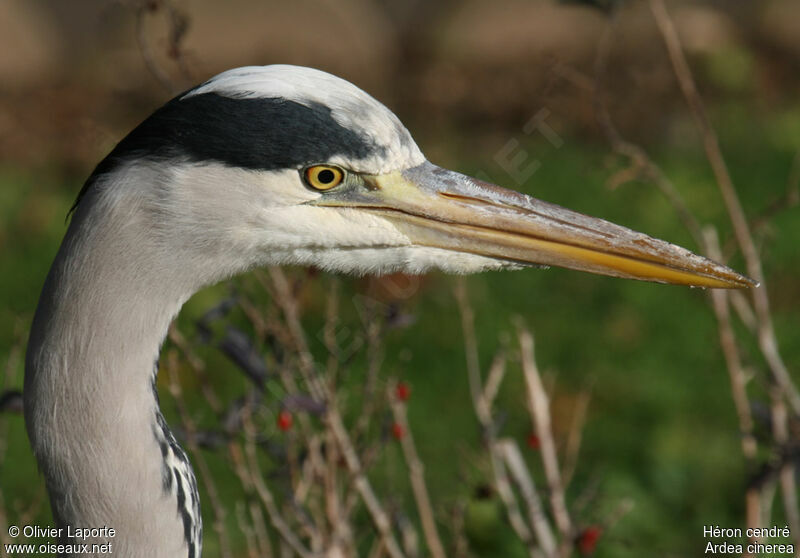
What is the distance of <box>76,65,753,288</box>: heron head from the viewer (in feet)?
5.57

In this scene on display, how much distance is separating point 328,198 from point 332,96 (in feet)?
0.57

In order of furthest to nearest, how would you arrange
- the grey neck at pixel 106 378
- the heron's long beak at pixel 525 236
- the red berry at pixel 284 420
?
the red berry at pixel 284 420, the heron's long beak at pixel 525 236, the grey neck at pixel 106 378

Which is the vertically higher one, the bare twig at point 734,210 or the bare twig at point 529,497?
the bare twig at point 734,210

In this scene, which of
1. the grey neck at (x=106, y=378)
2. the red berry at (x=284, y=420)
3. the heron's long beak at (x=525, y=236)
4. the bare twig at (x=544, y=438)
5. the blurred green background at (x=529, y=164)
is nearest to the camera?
the grey neck at (x=106, y=378)

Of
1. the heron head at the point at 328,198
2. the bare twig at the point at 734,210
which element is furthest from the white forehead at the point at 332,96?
the bare twig at the point at 734,210

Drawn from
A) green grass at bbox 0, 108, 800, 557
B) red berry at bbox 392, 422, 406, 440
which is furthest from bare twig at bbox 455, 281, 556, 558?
green grass at bbox 0, 108, 800, 557

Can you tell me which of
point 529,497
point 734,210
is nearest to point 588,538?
point 529,497

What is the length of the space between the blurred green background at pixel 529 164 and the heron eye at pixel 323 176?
653 mm

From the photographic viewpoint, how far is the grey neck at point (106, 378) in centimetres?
169

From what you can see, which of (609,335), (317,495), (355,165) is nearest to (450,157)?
(609,335)

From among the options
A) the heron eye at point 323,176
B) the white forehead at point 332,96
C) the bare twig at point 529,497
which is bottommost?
the bare twig at point 529,497

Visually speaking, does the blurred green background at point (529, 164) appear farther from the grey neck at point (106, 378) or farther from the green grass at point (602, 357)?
the grey neck at point (106, 378)

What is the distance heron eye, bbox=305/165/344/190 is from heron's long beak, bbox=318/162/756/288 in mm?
53

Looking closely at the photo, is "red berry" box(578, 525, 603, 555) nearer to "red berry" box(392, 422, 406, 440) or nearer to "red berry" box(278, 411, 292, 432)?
"red berry" box(392, 422, 406, 440)
